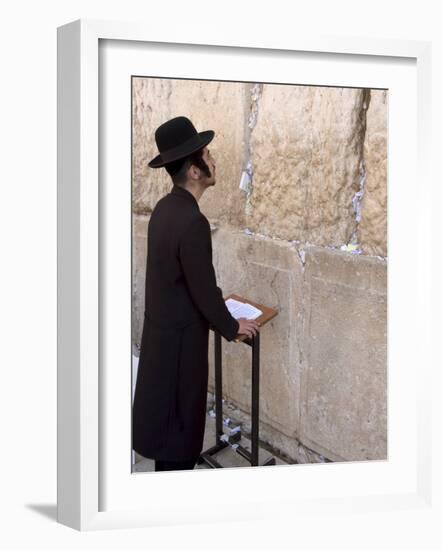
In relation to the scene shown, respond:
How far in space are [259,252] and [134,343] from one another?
37.3 inches

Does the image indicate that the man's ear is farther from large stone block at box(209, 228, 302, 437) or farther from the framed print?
large stone block at box(209, 228, 302, 437)

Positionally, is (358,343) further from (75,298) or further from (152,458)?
(75,298)

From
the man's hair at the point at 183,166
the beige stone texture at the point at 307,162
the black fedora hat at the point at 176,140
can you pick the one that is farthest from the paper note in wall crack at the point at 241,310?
the black fedora hat at the point at 176,140

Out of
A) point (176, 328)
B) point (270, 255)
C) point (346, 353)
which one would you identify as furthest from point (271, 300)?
point (176, 328)

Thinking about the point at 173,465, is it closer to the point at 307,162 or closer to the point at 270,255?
the point at 270,255

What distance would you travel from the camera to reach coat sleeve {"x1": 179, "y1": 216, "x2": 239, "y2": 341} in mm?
3695

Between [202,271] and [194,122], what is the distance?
26.5 inches

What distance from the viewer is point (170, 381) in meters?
3.81

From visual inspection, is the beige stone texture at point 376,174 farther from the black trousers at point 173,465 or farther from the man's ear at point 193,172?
the black trousers at point 173,465

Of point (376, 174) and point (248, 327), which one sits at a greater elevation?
point (376, 174)

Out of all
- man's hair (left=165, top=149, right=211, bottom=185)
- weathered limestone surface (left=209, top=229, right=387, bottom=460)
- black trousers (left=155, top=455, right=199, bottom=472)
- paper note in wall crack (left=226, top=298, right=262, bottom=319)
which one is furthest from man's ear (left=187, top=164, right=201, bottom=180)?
black trousers (left=155, top=455, right=199, bottom=472)

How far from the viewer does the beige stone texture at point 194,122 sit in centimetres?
355

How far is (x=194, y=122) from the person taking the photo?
3695mm
